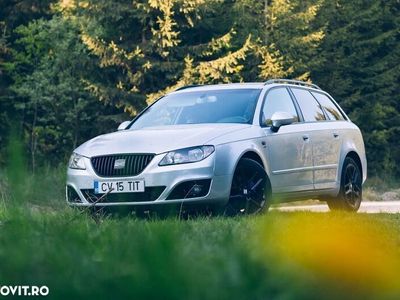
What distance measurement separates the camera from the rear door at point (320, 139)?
11219 mm

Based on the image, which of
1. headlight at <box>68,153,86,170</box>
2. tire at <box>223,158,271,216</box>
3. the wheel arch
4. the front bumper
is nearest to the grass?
the front bumper

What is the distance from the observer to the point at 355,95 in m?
32.2

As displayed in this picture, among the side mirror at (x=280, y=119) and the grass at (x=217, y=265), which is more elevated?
the grass at (x=217, y=265)

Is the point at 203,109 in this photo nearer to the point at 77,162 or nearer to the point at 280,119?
the point at 280,119

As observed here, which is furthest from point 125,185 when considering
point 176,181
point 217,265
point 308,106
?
point 217,265

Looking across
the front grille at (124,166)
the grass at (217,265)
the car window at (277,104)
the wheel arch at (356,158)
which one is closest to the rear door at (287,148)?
the car window at (277,104)

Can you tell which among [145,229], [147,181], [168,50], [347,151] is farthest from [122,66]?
→ [145,229]

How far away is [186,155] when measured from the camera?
29.7ft

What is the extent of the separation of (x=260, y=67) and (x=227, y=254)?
2549 centimetres

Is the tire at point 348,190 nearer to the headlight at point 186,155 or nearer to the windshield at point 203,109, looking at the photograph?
the windshield at point 203,109

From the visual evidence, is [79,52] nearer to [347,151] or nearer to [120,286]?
[347,151]

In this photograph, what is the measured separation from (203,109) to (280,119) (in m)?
0.91

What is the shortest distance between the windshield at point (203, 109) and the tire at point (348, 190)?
1875 mm

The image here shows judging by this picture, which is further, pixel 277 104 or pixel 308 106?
pixel 308 106
